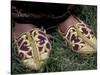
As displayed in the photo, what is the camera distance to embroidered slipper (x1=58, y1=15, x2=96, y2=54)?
2.24 meters

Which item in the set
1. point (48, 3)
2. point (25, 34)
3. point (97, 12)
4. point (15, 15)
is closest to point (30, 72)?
point (25, 34)

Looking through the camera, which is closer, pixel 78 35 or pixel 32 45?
pixel 32 45

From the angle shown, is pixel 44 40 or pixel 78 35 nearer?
pixel 44 40

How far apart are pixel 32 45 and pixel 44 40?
0.13 meters

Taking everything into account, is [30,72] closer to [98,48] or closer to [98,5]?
[98,48]

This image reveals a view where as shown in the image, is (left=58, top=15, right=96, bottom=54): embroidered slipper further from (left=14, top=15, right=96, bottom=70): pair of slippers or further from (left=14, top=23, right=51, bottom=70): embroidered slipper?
(left=14, top=23, right=51, bottom=70): embroidered slipper

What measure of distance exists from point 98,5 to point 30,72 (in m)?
1.02

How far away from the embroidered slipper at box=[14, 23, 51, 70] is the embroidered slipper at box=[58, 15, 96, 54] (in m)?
0.21

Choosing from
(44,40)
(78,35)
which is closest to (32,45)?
(44,40)

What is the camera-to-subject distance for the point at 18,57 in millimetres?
2082

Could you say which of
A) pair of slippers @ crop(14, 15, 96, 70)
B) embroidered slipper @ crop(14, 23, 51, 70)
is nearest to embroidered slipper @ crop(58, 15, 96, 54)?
pair of slippers @ crop(14, 15, 96, 70)

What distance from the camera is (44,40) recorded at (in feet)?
7.12

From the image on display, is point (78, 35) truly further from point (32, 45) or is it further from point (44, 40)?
point (32, 45)

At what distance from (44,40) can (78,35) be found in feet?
1.22
